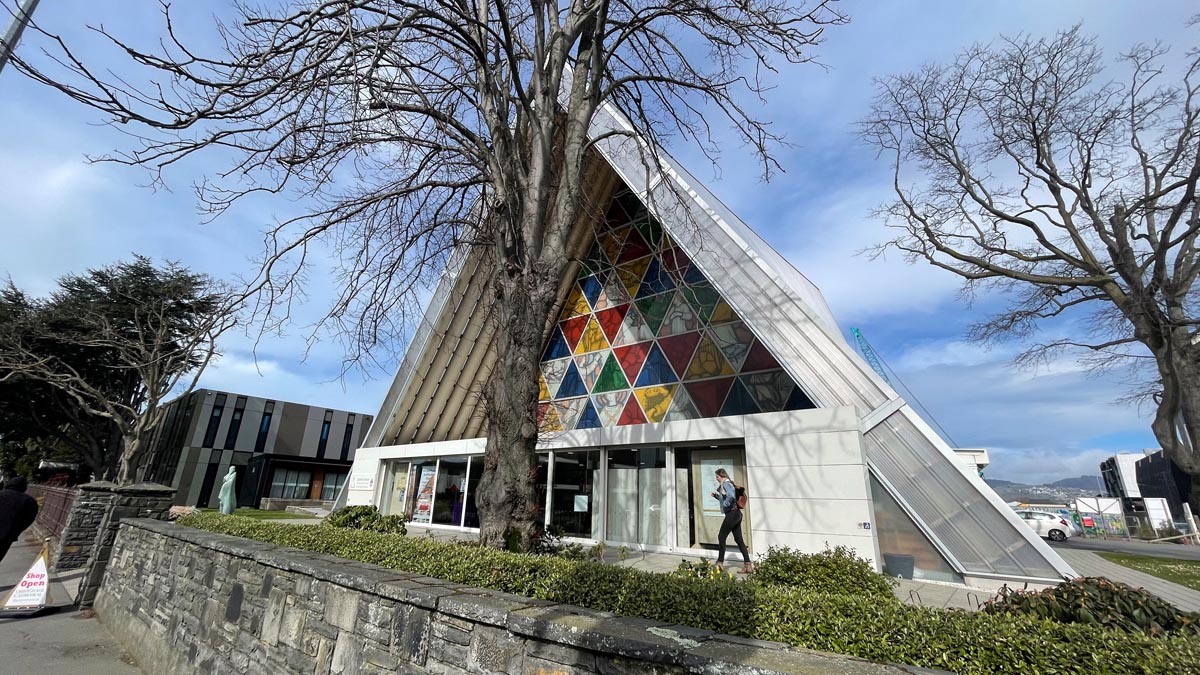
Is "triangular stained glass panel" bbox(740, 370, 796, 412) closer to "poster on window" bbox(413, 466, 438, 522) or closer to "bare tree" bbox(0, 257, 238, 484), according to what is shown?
"poster on window" bbox(413, 466, 438, 522)

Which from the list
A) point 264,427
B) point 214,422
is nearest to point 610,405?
point 264,427

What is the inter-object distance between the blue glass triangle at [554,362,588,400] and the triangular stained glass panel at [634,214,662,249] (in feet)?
15.3

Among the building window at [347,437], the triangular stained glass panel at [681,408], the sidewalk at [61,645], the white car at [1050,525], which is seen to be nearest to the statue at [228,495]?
the sidewalk at [61,645]

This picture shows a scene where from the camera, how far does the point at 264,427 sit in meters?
38.6

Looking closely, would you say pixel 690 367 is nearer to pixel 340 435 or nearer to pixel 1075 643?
pixel 1075 643

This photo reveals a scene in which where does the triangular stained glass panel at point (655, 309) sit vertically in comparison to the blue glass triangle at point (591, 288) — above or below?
below

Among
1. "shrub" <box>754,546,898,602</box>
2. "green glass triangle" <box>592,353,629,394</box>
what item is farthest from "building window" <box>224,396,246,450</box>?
"shrub" <box>754,546,898,602</box>

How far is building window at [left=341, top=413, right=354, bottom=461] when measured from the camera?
42469 mm

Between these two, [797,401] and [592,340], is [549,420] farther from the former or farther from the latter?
[797,401]

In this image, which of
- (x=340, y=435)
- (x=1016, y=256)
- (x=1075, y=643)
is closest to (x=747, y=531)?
(x=1075, y=643)

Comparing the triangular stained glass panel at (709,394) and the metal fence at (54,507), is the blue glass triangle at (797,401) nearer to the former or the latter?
the triangular stained glass panel at (709,394)

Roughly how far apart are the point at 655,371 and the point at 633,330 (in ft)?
5.20

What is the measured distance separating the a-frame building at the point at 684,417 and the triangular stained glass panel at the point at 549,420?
0.07 meters

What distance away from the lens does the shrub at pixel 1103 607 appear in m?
2.82
